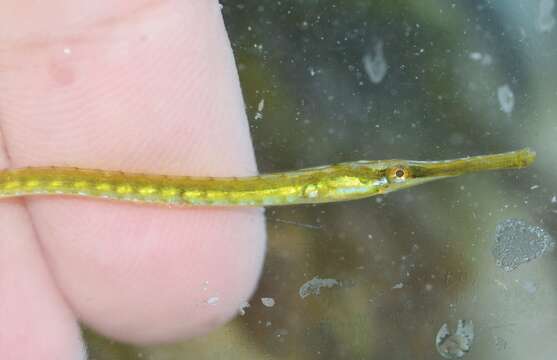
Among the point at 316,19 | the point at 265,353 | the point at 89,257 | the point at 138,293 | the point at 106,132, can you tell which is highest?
the point at 316,19

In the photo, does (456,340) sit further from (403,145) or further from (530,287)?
(403,145)

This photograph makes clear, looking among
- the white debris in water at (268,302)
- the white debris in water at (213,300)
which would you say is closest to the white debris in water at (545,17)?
the white debris in water at (268,302)

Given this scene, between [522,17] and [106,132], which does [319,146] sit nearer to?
[106,132]

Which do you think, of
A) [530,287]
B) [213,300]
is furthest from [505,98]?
[213,300]

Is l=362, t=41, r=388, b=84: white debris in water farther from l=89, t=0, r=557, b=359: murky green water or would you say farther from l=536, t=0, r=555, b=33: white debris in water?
l=536, t=0, r=555, b=33: white debris in water

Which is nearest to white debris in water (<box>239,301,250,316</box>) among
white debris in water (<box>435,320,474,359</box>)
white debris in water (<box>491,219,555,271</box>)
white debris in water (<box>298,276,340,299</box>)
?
white debris in water (<box>298,276,340,299</box>)

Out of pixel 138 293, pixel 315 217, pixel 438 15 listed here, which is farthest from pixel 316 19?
pixel 138 293

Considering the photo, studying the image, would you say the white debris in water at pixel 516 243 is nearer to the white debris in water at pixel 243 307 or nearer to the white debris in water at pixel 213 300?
the white debris in water at pixel 243 307
